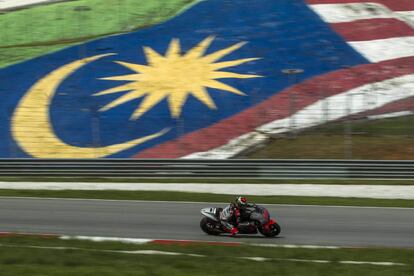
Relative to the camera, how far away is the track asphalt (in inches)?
477

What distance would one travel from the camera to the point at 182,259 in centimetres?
902

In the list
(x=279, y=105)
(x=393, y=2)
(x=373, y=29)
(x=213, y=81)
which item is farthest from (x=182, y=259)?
(x=393, y=2)

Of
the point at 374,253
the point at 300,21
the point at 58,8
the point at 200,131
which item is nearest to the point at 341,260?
the point at 374,253

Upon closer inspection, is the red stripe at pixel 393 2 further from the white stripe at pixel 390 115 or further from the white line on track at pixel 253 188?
the white line on track at pixel 253 188

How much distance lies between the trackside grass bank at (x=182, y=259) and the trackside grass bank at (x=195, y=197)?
20.7ft

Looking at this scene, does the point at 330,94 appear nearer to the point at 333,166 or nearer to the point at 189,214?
the point at 333,166

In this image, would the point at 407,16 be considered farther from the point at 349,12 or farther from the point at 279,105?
the point at 279,105

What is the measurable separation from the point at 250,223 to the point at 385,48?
23.6m

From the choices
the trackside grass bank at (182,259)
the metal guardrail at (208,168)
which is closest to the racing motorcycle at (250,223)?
the trackside grass bank at (182,259)

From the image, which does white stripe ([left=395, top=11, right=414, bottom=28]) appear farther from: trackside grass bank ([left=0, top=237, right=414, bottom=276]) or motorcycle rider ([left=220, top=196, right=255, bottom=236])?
trackside grass bank ([left=0, top=237, right=414, bottom=276])

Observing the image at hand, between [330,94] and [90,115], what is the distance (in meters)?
10.6

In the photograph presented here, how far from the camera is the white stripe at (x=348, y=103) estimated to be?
25.5 metres

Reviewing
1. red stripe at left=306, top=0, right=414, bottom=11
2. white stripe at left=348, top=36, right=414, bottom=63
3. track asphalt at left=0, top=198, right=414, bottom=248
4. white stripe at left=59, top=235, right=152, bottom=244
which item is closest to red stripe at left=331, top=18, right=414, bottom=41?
white stripe at left=348, top=36, right=414, bottom=63

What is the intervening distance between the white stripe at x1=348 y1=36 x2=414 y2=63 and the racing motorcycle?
2169 cm
